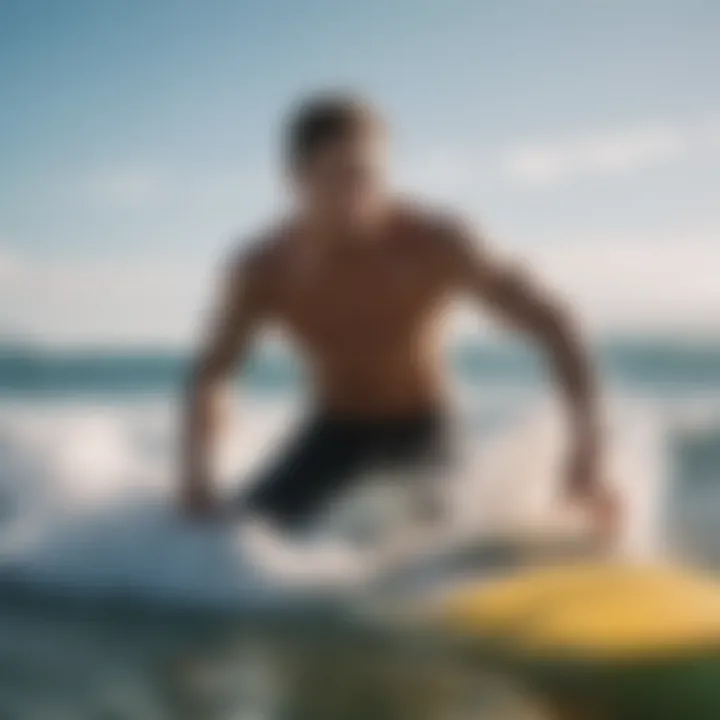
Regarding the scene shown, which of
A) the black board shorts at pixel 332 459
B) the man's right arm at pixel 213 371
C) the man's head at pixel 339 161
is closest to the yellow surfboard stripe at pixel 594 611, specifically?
the black board shorts at pixel 332 459

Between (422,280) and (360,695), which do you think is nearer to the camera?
(360,695)

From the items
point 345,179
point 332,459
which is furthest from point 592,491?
point 345,179

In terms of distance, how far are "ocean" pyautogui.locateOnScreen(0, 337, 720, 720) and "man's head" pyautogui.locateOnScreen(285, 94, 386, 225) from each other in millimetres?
161

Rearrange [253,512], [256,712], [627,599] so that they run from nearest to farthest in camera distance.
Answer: [256,712], [627,599], [253,512]

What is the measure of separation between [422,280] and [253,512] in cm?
27

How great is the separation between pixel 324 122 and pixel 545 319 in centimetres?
27

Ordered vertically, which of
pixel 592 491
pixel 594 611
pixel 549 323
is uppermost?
pixel 549 323

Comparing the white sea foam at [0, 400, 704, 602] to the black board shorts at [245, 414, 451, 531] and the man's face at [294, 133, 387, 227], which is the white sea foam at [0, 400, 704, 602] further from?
the man's face at [294, 133, 387, 227]

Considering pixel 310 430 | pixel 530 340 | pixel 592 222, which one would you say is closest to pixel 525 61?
pixel 592 222

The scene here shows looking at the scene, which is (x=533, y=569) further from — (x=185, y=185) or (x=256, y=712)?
(x=185, y=185)

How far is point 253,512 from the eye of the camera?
1.06m

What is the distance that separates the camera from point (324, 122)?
101 cm

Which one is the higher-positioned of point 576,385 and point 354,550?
point 576,385

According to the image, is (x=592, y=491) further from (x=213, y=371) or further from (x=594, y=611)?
(x=213, y=371)
